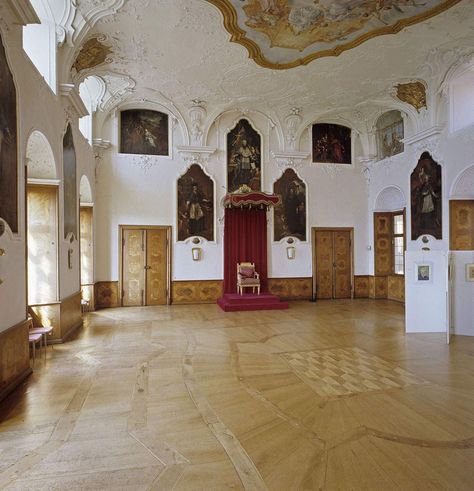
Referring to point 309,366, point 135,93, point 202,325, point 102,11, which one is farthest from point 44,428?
point 135,93

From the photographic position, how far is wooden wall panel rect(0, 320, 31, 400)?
13.4 feet

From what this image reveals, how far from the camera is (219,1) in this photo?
20.4 feet

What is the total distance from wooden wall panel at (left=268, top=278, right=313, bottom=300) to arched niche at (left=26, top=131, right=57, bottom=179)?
7.59 m

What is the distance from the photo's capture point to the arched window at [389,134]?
36.6 feet

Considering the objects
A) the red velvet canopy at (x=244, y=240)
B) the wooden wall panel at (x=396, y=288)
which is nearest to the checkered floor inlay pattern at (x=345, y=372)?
the red velvet canopy at (x=244, y=240)

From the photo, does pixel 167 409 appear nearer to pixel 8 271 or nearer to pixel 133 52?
pixel 8 271

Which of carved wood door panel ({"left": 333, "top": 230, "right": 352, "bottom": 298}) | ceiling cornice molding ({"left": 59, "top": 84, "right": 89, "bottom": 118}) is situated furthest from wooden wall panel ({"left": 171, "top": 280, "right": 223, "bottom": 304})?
ceiling cornice molding ({"left": 59, "top": 84, "right": 89, "bottom": 118})

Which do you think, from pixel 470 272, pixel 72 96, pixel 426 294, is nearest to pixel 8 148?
pixel 72 96

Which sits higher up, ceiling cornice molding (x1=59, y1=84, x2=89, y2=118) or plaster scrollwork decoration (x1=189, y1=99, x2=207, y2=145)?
plaster scrollwork decoration (x1=189, y1=99, x2=207, y2=145)

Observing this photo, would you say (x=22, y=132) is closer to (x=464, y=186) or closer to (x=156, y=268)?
(x=156, y=268)

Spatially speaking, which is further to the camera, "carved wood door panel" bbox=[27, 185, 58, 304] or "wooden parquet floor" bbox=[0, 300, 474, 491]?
"carved wood door panel" bbox=[27, 185, 58, 304]

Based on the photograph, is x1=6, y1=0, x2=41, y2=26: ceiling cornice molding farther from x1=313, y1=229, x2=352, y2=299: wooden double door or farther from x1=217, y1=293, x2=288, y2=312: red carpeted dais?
x1=313, y1=229, x2=352, y2=299: wooden double door

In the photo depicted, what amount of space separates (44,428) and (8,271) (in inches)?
79.6

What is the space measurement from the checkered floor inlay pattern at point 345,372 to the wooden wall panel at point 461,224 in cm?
493
